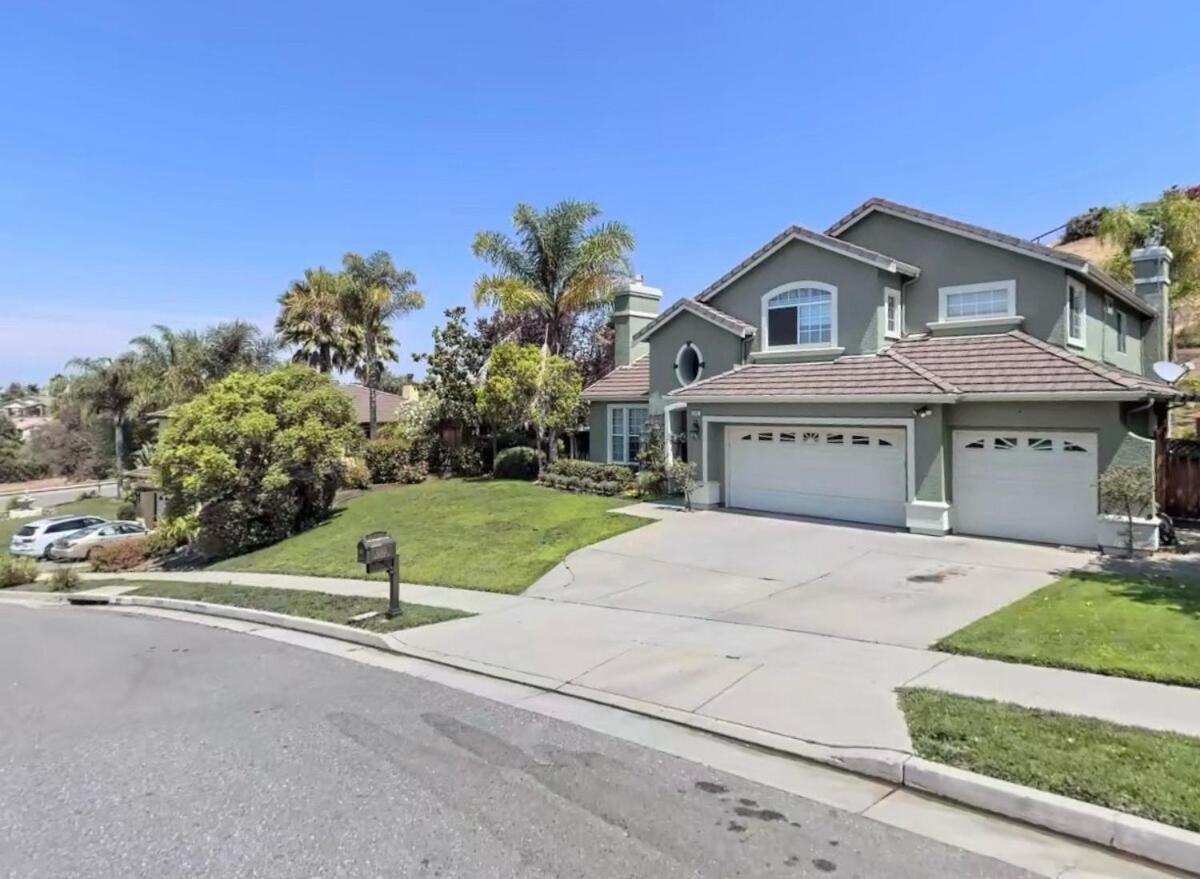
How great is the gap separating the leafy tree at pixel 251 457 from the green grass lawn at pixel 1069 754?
20.8 metres

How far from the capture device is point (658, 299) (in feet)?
91.1

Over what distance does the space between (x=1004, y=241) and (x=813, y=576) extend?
987cm

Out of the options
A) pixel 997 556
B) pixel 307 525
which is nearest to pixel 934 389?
pixel 997 556

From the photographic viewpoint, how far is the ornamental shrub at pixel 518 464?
2883 cm

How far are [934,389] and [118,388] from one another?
52.2 meters

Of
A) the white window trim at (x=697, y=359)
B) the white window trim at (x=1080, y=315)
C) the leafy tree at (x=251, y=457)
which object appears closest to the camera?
the white window trim at (x=1080, y=315)

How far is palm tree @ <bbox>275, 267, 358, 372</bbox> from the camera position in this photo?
4025 centimetres

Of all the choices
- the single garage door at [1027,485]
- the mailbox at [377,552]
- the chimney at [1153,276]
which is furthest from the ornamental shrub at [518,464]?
the chimney at [1153,276]

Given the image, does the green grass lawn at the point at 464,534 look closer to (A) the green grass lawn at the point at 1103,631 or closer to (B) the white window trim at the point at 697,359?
(B) the white window trim at the point at 697,359

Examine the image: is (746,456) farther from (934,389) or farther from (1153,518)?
(1153,518)

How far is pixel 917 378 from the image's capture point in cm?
1584

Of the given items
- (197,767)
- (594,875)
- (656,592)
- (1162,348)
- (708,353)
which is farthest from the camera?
(1162,348)

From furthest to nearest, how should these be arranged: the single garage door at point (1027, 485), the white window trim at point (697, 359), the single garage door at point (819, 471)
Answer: the white window trim at point (697, 359)
the single garage door at point (819, 471)
the single garage door at point (1027, 485)

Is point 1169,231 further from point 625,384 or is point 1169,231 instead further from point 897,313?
point 625,384
